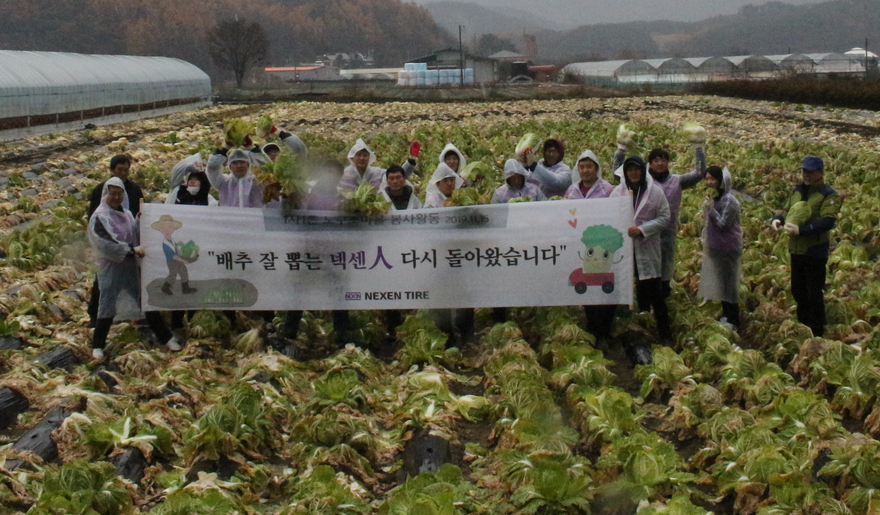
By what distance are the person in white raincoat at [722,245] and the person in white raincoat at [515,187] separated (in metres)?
1.32

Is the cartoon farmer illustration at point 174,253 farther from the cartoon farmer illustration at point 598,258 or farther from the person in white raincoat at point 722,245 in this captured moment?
the person in white raincoat at point 722,245

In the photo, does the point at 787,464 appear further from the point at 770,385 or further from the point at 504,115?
the point at 504,115

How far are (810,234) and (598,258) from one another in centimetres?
155

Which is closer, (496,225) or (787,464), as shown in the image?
(787,464)

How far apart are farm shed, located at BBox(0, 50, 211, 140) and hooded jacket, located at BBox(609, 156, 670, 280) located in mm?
20250

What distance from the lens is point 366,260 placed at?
7.15 metres

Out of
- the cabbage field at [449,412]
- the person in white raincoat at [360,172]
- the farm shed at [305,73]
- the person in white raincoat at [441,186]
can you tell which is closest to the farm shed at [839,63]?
the farm shed at [305,73]

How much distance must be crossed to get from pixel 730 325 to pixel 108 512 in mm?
4795

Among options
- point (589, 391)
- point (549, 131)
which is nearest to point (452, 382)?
point (589, 391)

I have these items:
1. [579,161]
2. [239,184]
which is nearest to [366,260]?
[239,184]

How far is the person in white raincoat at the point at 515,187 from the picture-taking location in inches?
295

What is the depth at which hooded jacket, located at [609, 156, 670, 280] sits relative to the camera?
23.0 ft

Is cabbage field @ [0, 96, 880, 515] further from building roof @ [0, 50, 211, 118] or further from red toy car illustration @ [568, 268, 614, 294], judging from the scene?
building roof @ [0, 50, 211, 118]

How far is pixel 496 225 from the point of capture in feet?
23.4
